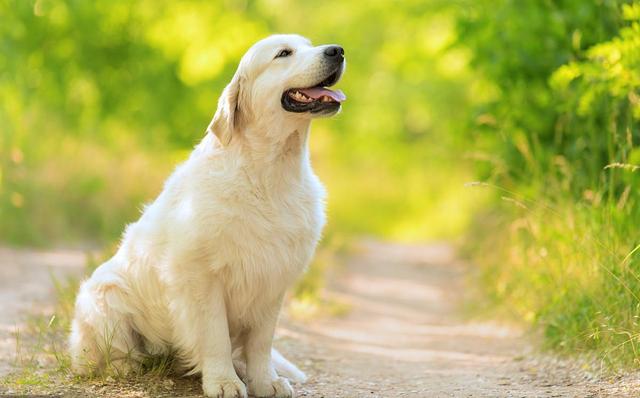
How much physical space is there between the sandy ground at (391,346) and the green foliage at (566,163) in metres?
0.33

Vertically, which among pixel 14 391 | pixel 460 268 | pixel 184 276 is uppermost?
pixel 184 276

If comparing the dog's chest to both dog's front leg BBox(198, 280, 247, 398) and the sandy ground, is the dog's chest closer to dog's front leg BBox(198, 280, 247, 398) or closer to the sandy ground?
dog's front leg BBox(198, 280, 247, 398)

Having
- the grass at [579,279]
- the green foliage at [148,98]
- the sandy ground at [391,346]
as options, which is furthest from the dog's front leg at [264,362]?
the green foliage at [148,98]

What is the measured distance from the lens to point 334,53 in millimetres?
4277

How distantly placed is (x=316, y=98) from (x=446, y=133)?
795cm

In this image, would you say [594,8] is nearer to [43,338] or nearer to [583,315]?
[583,315]

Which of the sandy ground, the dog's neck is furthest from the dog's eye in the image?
the sandy ground

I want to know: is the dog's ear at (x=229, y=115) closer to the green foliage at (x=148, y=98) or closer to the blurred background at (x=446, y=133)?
the blurred background at (x=446, y=133)

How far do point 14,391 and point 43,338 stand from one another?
117 centimetres

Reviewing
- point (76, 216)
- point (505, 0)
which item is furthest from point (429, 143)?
point (505, 0)

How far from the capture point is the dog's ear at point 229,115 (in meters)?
4.31

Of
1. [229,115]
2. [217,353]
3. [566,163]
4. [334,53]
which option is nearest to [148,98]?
[566,163]

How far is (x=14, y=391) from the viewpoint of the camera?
405 centimetres

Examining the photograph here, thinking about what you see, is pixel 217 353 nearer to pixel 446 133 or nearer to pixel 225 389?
pixel 225 389
